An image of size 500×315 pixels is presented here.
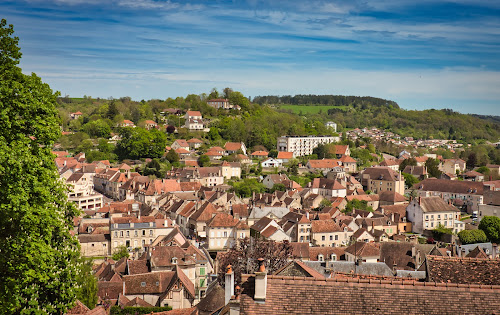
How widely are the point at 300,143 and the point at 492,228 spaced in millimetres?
55038

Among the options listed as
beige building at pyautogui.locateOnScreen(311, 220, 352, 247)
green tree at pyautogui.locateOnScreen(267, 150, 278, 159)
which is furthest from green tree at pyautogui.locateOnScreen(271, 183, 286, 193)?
green tree at pyautogui.locateOnScreen(267, 150, 278, 159)

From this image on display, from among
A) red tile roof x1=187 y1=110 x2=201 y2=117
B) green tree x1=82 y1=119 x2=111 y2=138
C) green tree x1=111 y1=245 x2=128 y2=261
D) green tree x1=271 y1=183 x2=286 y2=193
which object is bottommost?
green tree x1=111 y1=245 x2=128 y2=261

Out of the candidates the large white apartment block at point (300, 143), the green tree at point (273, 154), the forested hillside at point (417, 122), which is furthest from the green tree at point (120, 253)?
the forested hillside at point (417, 122)

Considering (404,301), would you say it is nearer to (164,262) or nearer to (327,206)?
(164,262)

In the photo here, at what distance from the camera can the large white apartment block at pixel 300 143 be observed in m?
99.8

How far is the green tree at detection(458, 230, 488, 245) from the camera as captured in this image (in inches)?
1881

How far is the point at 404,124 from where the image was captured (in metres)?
176

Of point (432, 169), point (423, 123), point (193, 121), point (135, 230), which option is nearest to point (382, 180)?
point (432, 169)

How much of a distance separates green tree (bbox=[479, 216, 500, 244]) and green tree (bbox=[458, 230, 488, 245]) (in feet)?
2.31

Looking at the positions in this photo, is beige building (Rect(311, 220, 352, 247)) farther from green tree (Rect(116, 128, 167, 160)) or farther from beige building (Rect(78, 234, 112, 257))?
green tree (Rect(116, 128, 167, 160))

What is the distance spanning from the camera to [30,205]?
1012cm

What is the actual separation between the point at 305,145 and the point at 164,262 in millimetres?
75517

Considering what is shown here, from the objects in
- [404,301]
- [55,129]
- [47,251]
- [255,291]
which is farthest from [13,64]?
[404,301]

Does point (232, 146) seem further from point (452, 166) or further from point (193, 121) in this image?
point (452, 166)
